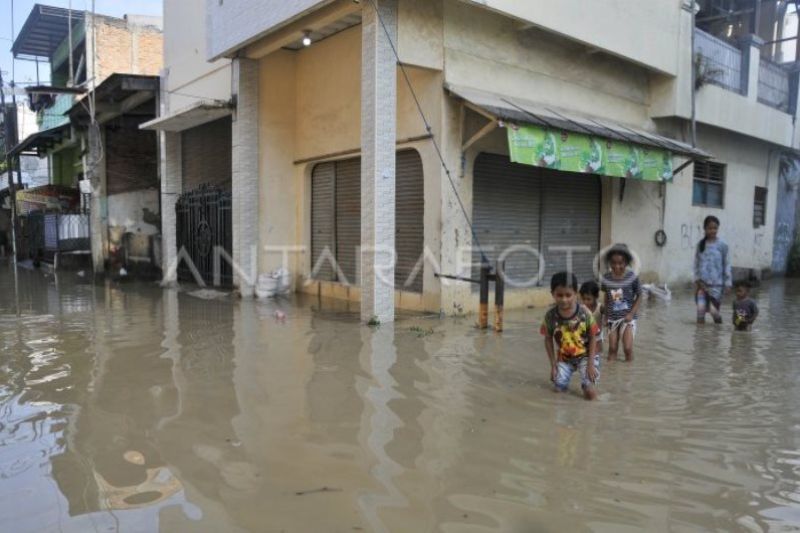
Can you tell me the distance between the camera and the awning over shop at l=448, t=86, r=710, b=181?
8695mm

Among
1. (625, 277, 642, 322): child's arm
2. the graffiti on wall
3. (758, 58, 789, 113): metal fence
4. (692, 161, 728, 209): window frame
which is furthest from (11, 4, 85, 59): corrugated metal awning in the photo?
(758, 58, 789, 113): metal fence

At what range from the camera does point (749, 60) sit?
51.8ft

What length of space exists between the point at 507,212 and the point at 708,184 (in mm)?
8109

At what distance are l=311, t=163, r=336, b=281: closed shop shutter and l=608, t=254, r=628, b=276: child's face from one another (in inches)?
265

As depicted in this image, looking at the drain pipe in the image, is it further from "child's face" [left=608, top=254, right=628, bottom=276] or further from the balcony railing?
the balcony railing

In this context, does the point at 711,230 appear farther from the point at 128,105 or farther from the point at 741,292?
the point at 128,105

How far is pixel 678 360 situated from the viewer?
Result: 22.1ft

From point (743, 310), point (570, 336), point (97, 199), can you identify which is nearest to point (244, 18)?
point (570, 336)

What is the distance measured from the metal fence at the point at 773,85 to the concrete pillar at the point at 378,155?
1300cm

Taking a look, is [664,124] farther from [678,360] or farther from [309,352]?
[309,352]

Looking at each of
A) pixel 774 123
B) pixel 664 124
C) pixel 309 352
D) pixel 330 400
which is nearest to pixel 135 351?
pixel 309 352

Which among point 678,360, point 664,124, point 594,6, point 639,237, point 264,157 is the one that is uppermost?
point 594,6

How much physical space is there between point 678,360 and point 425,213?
4401 millimetres

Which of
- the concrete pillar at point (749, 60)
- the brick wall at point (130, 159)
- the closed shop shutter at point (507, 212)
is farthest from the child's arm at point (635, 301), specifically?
the brick wall at point (130, 159)
